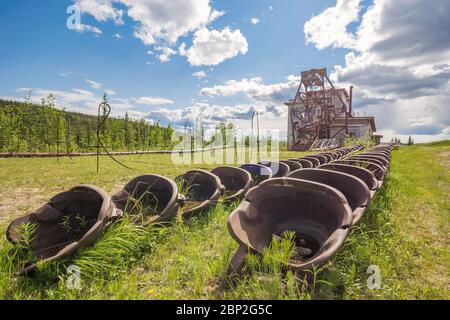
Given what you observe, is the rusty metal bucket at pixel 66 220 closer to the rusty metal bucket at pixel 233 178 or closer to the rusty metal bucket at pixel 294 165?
the rusty metal bucket at pixel 233 178

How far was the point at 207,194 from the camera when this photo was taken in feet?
12.5

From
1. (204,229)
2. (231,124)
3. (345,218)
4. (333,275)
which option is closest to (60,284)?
(204,229)

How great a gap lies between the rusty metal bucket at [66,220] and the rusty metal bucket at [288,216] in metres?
1.15

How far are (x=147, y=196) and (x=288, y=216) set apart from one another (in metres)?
1.75

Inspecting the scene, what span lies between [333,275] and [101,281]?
1.73 metres

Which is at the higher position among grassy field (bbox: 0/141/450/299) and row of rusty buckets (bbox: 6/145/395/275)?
row of rusty buckets (bbox: 6/145/395/275)

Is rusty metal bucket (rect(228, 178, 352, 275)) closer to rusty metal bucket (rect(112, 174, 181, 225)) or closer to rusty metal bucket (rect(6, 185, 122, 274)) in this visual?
rusty metal bucket (rect(112, 174, 181, 225))

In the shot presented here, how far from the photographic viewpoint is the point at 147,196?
3268 mm

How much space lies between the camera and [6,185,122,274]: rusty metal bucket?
7.50 ft

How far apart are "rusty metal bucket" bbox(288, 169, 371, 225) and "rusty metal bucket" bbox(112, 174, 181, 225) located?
59.2 inches

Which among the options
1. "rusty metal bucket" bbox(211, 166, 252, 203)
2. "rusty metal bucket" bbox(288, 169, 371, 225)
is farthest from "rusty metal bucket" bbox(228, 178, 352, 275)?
"rusty metal bucket" bbox(211, 166, 252, 203)

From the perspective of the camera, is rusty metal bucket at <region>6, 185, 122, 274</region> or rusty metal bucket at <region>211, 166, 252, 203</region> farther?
rusty metal bucket at <region>211, 166, 252, 203</region>

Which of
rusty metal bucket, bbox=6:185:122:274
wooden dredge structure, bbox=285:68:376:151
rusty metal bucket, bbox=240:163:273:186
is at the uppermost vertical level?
wooden dredge structure, bbox=285:68:376:151
